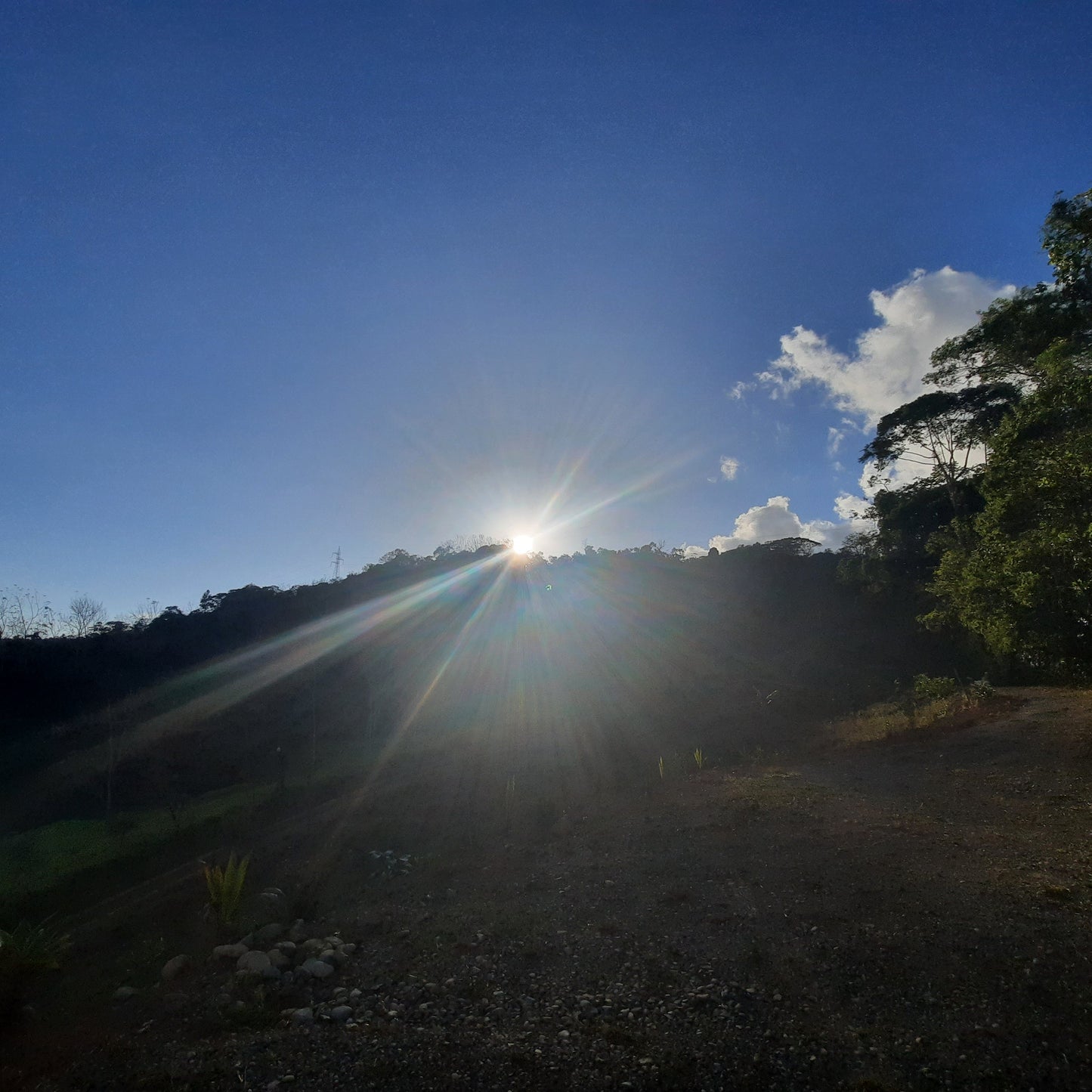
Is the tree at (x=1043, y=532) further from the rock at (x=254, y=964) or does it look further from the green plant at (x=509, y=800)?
the rock at (x=254, y=964)

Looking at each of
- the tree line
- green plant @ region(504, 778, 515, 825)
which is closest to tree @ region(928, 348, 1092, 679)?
the tree line

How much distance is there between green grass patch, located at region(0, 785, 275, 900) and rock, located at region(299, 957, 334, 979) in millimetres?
9069

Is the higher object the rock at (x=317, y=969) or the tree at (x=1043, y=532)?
the tree at (x=1043, y=532)

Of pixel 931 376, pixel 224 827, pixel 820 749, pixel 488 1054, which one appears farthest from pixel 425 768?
pixel 931 376

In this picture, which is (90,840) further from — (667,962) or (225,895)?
(667,962)

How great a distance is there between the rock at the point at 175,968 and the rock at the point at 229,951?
271 mm

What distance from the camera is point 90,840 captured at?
15148mm

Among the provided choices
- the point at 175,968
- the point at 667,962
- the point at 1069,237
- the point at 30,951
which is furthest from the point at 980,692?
the point at 30,951

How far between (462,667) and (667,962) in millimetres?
23703

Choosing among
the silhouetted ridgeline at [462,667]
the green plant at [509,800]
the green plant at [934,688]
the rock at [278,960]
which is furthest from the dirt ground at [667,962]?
the silhouetted ridgeline at [462,667]

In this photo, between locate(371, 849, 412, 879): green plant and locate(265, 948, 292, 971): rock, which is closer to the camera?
locate(265, 948, 292, 971): rock

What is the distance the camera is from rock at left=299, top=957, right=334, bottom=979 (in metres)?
6.11

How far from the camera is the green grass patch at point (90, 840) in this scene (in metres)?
12.5

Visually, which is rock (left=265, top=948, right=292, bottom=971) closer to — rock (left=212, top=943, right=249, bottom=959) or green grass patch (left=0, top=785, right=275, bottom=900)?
rock (left=212, top=943, right=249, bottom=959)
